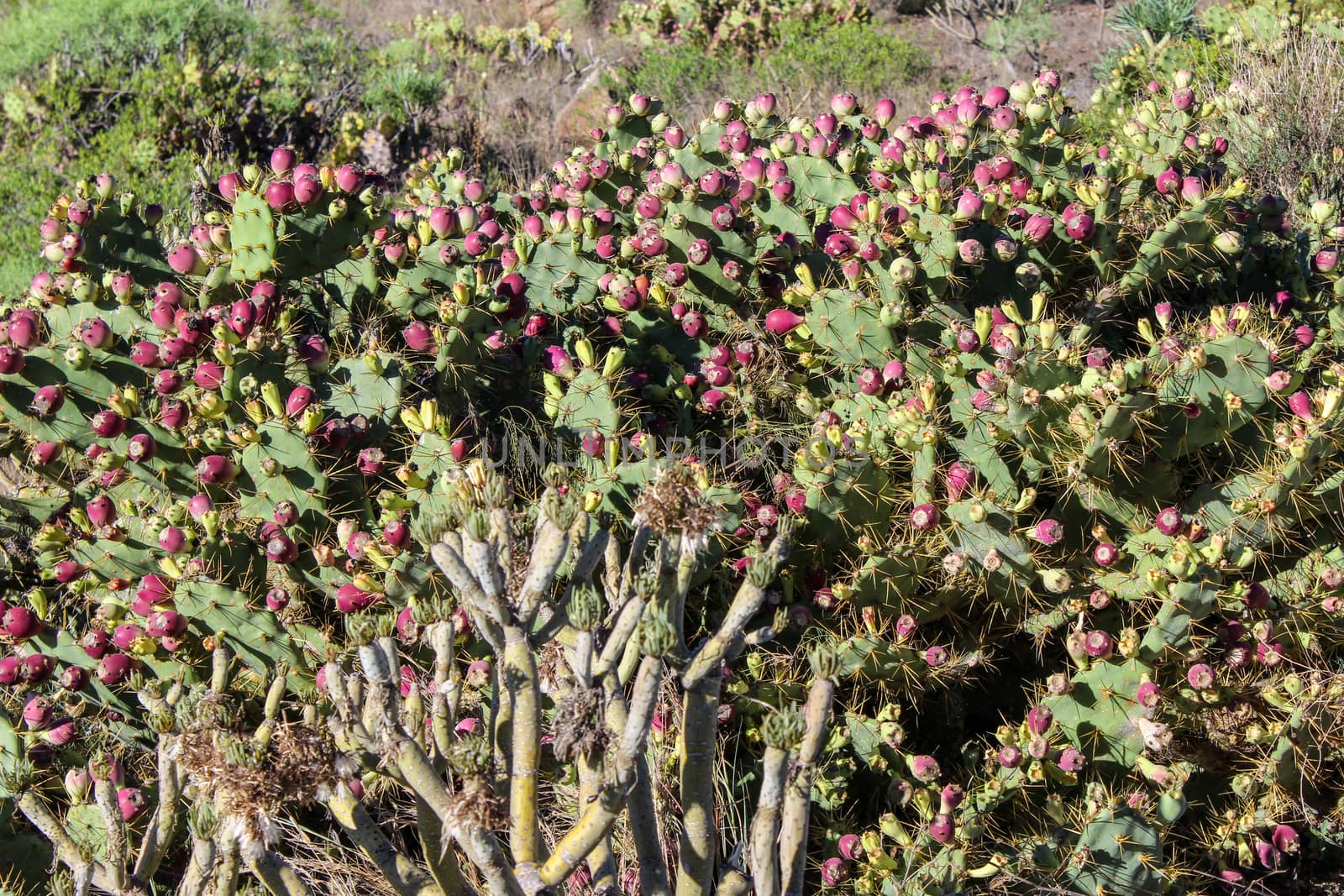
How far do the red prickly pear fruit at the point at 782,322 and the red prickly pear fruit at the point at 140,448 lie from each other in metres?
1.90

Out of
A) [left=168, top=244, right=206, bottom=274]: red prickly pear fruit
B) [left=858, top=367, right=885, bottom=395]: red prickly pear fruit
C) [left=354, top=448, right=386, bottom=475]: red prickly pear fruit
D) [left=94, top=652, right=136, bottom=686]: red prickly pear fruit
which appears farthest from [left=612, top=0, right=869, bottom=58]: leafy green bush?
[left=94, top=652, right=136, bottom=686]: red prickly pear fruit

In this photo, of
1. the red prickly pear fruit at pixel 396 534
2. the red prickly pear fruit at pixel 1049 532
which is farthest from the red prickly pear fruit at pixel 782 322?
the red prickly pear fruit at pixel 396 534

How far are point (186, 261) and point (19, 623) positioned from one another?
1.22 metres

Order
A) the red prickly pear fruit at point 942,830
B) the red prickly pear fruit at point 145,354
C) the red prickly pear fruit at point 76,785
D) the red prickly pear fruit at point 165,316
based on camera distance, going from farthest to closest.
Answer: the red prickly pear fruit at point 165,316 < the red prickly pear fruit at point 145,354 < the red prickly pear fruit at point 942,830 < the red prickly pear fruit at point 76,785

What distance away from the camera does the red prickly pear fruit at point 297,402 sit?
319cm

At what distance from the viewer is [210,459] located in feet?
10.4

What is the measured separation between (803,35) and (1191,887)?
845 centimetres

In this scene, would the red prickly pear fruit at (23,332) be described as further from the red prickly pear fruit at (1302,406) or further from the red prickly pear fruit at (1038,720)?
the red prickly pear fruit at (1302,406)

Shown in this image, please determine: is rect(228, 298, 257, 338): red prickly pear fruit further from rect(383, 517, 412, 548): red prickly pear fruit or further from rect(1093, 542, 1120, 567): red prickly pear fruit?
rect(1093, 542, 1120, 567): red prickly pear fruit

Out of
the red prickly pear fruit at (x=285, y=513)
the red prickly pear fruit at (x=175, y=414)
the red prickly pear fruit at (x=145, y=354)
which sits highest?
the red prickly pear fruit at (x=145, y=354)

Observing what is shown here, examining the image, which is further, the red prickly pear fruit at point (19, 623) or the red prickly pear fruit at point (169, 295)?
the red prickly pear fruit at point (169, 295)

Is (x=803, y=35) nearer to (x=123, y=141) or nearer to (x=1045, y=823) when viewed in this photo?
(x=123, y=141)

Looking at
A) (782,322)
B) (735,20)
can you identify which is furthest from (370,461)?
(735,20)

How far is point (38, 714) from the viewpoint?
9.65 ft
